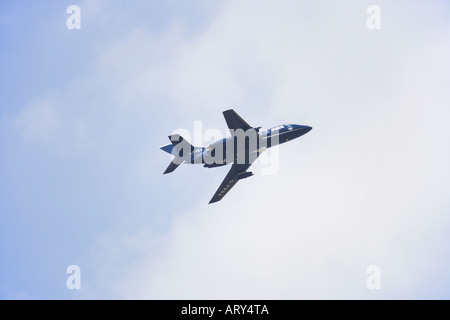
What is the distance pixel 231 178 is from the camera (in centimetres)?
9244

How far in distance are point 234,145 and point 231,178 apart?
37.9 feet

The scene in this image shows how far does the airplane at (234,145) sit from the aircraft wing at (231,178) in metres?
3.60

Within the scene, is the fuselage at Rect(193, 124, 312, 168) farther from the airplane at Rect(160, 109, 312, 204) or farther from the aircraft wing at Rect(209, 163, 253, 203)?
the aircraft wing at Rect(209, 163, 253, 203)

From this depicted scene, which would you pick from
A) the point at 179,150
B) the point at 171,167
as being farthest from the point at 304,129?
the point at 171,167

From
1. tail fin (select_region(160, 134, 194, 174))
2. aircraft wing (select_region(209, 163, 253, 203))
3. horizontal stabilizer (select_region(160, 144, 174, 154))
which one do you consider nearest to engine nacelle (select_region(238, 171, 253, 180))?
aircraft wing (select_region(209, 163, 253, 203))

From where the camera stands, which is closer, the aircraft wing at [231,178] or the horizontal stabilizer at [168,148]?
the horizontal stabilizer at [168,148]

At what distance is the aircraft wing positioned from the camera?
300ft

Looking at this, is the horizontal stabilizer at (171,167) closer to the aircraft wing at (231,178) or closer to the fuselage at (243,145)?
the fuselage at (243,145)

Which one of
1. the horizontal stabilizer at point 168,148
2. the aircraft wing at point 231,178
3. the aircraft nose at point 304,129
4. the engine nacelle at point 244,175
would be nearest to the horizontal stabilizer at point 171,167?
the horizontal stabilizer at point 168,148

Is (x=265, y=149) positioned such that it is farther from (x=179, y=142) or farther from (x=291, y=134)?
(x=179, y=142)

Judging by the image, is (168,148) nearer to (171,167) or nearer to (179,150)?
(179,150)

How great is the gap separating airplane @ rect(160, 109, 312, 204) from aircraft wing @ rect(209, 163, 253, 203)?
360 cm

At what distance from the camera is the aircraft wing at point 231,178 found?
91375 millimetres
